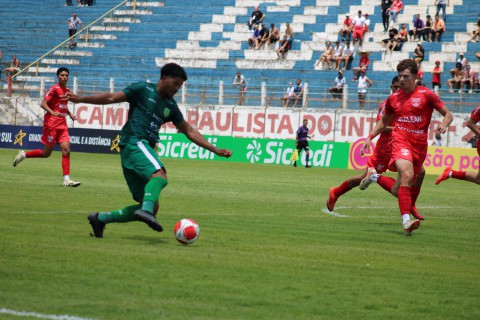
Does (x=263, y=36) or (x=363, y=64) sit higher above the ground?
(x=263, y=36)

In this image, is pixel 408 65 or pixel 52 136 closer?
pixel 408 65

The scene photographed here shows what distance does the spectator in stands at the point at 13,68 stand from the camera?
1998 inches

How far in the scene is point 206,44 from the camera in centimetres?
5041

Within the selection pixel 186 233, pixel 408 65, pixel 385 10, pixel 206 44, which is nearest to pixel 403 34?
pixel 385 10

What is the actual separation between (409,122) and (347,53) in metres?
30.7

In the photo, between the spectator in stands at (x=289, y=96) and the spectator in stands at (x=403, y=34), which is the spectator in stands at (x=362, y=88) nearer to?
the spectator in stands at (x=289, y=96)

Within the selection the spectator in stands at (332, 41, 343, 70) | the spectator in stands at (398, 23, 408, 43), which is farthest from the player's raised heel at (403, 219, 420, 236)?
the spectator in stands at (398, 23, 408, 43)

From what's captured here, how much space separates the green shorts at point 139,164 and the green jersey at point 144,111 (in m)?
0.11

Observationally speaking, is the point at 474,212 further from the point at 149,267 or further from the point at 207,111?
the point at 207,111

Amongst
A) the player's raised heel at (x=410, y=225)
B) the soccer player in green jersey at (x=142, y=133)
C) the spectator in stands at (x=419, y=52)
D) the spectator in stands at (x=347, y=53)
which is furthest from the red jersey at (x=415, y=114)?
the spectator in stands at (x=347, y=53)

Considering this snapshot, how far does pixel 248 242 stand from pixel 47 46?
44.7 m

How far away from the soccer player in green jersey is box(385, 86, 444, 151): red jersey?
374 centimetres

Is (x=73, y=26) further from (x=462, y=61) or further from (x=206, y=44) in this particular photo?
(x=462, y=61)

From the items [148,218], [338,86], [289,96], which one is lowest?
[289,96]
